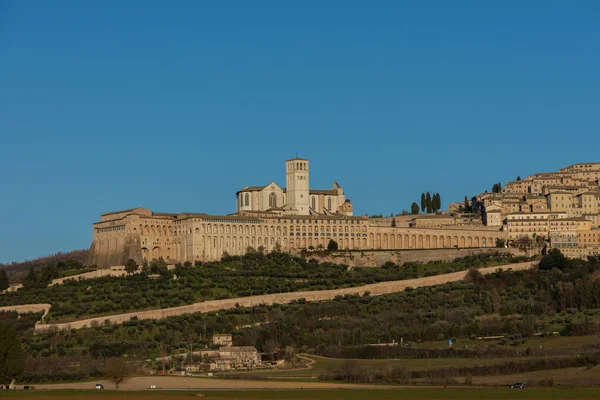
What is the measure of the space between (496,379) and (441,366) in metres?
3.92

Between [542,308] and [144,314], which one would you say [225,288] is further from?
[542,308]

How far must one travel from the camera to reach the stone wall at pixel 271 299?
71.9 m

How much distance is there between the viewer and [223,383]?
56219 mm

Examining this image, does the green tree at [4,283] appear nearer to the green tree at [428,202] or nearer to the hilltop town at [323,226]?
the hilltop town at [323,226]

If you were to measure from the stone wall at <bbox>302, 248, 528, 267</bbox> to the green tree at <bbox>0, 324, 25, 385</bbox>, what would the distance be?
1392 inches

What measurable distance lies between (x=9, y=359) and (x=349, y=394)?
15.5 metres

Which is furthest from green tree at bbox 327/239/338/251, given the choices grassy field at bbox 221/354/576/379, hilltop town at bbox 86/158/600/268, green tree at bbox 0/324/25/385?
green tree at bbox 0/324/25/385

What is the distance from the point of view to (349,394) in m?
50.4

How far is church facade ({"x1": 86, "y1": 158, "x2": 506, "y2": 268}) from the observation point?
87500 millimetres

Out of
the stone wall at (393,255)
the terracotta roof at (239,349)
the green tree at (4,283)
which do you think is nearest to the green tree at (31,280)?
the green tree at (4,283)

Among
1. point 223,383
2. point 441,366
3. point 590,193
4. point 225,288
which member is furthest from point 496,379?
point 590,193

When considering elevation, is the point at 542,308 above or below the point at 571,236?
below

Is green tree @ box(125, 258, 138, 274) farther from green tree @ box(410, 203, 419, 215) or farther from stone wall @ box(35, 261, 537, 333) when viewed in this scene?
green tree @ box(410, 203, 419, 215)

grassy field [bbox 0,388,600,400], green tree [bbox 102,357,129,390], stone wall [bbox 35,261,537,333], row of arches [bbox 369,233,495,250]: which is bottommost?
grassy field [bbox 0,388,600,400]
